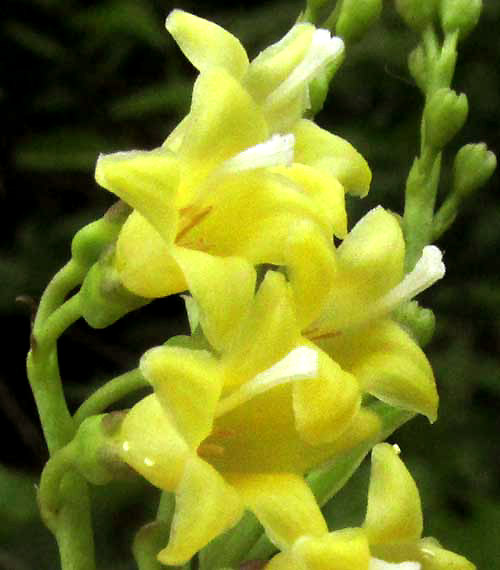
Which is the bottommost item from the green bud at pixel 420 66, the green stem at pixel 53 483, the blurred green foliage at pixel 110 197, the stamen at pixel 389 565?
the blurred green foliage at pixel 110 197

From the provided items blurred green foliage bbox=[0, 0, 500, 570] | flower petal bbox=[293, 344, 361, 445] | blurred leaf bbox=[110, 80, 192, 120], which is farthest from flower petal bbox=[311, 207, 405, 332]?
blurred leaf bbox=[110, 80, 192, 120]

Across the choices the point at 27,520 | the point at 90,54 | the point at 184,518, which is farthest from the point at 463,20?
the point at 90,54

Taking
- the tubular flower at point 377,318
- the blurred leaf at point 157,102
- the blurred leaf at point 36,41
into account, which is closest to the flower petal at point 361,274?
the tubular flower at point 377,318

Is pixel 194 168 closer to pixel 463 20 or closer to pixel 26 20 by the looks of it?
pixel 463 20

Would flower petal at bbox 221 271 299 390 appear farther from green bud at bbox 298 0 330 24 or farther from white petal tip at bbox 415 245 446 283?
green bud at bbox 298 0 330 24

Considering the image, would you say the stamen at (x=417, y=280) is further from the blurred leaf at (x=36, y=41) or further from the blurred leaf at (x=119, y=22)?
the blurred leaf at (x=36, y=41)

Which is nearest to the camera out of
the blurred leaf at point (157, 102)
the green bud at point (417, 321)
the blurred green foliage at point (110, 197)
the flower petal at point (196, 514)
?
the flower petal at point (196, 514)

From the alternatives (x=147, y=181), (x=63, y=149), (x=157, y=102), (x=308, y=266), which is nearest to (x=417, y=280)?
(x=308, y=266)
